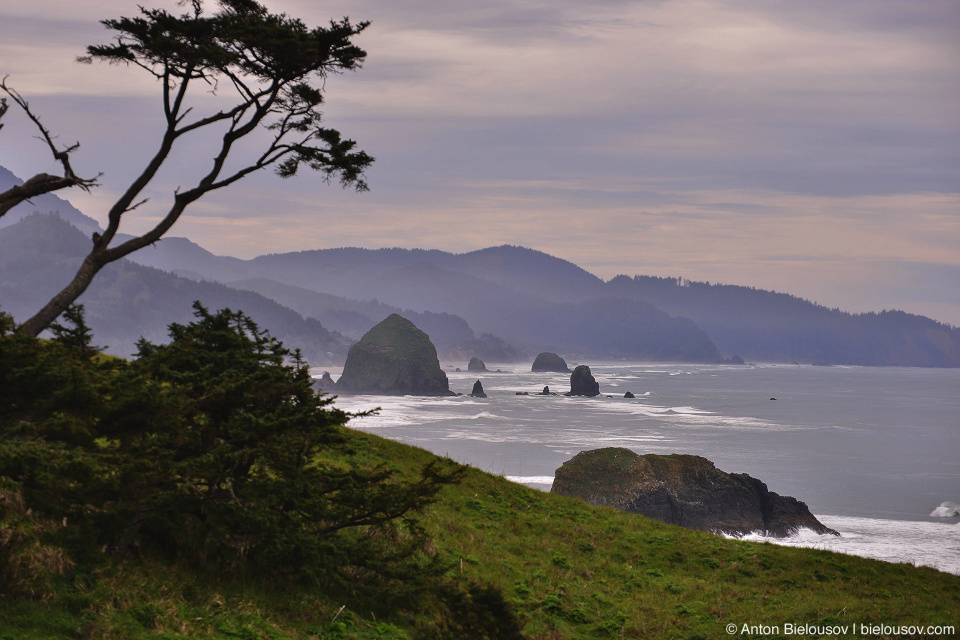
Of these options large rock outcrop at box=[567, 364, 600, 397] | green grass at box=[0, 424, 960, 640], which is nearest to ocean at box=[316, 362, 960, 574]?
large rock outcrop at box=[567, 364, 600, 397]

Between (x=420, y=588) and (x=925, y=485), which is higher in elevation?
(x=420, y=588)

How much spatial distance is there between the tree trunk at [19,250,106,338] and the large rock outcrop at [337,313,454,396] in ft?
540

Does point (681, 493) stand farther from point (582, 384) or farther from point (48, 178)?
point (582, 384)

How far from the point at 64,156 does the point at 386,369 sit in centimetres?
17129

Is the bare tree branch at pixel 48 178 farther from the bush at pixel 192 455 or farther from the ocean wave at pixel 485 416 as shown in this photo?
the ocean wave at pixel 485 416

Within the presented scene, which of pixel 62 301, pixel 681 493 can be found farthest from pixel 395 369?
pixel 62 301

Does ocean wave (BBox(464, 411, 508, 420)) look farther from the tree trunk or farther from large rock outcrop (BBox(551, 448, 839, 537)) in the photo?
the tree trunk

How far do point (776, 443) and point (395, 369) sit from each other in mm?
104116

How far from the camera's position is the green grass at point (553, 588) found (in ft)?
29.3

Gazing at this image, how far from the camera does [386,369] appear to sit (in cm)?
18562

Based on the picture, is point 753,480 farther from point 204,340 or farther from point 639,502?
point 204,340

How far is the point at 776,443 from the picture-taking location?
102 metres

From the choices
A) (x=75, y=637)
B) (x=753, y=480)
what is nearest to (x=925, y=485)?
(x=753, y=480)

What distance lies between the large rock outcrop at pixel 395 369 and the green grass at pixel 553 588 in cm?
15798
